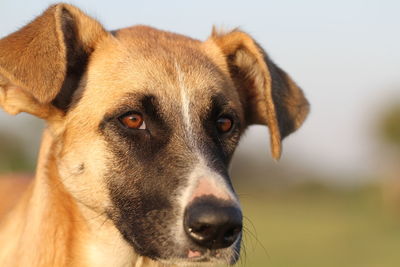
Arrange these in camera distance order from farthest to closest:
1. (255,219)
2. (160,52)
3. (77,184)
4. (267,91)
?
1. (255,219)
2. (267,91)
3. (160,52)
4. (77,184)

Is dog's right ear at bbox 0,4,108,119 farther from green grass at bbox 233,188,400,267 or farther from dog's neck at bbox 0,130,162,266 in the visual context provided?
green grass at bbox 233,188,400,267

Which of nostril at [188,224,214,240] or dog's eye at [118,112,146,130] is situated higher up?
dog's eye at [118,112,146,130]

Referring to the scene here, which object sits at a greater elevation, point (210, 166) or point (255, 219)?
point (210, 166)

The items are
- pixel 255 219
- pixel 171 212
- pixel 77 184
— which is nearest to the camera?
pixel 171 212

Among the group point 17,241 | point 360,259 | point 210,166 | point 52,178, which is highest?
point 210,166

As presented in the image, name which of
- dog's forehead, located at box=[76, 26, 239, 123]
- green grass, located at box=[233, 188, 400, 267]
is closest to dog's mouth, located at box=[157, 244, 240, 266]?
green grass, located at box=[233, 188, 400, 267]

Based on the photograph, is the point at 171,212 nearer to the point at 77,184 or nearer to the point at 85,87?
the point at 77,184

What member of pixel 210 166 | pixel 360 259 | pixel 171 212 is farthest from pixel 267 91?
pixel 360 259
